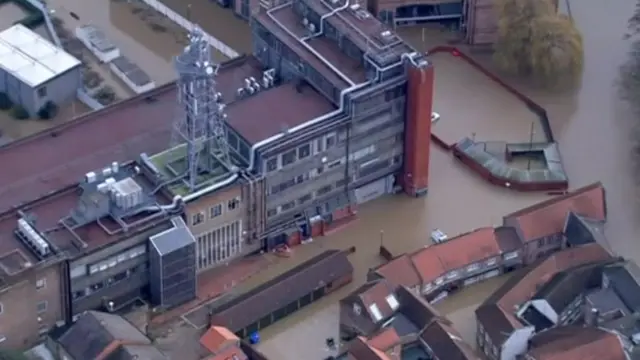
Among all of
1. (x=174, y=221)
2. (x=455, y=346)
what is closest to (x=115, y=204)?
(x=174, y=221)

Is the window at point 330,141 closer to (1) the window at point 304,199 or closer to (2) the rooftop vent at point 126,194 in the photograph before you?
(1) the window at point 304,199

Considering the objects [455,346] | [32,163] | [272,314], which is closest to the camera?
[455,346]

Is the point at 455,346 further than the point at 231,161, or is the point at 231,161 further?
the point at 231,161

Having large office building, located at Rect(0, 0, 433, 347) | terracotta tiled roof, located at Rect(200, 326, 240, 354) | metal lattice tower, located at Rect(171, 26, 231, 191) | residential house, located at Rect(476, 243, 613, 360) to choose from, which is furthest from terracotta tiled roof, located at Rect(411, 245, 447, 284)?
metal lattice tower, located at Rect(171, 26, 231, 191)

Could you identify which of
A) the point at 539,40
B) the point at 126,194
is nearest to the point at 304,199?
the point at 126,194

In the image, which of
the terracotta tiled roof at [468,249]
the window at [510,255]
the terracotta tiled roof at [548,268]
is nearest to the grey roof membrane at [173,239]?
the terracotta tiled roof at [468,249]

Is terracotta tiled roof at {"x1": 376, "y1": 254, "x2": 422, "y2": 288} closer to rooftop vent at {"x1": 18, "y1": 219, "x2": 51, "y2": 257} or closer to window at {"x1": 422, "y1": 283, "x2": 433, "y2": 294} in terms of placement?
window at {"x1": 422, "y1": 283, "x2": 433, "y2": 294}

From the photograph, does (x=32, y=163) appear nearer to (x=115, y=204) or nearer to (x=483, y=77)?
(x=115, y=204)

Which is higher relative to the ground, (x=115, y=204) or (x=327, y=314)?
(x=115, y=204)
